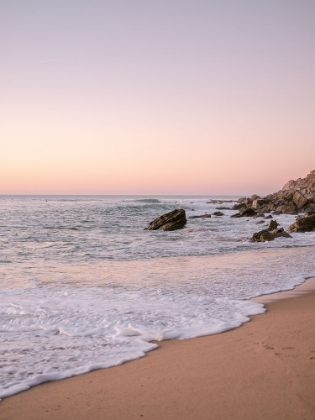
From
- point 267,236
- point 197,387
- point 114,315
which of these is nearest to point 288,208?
point 267,236

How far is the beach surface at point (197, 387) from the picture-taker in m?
3.33

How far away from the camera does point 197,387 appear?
3768 mm

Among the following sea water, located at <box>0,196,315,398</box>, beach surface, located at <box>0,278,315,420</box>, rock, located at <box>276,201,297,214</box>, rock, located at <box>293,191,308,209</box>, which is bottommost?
sea water, located at <box>0,196,315,398</box>

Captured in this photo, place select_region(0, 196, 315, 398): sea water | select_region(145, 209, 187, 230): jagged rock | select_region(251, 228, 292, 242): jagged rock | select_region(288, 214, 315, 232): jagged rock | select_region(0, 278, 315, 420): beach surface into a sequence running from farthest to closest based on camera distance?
select_region(145, 209, 187, 230): jagged rock, select_region(288, 214, 315, 232): jagged rock, select_region(251, 228, 292, 242): jagged rock, select_region(0, 196, 315, 398): sea water, select_region(0, 278, 315, 420): beach surface

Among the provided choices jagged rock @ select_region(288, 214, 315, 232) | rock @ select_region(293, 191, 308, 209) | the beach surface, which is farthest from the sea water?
rock @ select_region(293, 191, 308, 209)

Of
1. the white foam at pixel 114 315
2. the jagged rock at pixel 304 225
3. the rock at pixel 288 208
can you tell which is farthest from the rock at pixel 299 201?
the white foam at pixel 114 315

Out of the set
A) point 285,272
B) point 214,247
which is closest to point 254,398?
point 285,272

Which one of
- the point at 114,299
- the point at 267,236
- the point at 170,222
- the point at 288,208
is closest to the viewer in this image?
the point at 114,299

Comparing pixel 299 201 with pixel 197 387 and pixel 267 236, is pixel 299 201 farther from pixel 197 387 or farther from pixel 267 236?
pixel 197 387

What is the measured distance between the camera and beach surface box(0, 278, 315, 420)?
3.33 m

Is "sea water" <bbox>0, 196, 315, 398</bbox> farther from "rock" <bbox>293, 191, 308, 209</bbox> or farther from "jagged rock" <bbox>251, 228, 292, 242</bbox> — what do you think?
"rock" <bbox>293, 191, 308, 209</bbox>

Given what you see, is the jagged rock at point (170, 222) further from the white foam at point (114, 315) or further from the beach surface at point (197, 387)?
the beach surface at point (197, 387)

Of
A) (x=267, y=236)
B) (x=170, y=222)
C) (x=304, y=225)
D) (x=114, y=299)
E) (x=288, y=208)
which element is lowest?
(x=114, y=299)

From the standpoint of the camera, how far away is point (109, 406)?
3471 millimetres
